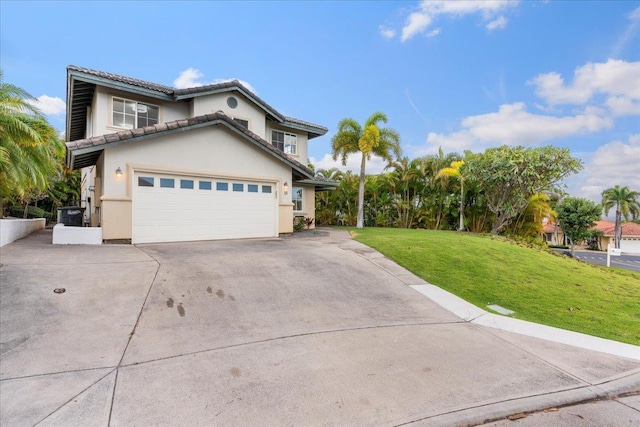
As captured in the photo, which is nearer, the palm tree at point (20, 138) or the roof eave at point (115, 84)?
the palm tree at point (20, 138)

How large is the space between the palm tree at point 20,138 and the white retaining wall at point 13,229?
1.44m

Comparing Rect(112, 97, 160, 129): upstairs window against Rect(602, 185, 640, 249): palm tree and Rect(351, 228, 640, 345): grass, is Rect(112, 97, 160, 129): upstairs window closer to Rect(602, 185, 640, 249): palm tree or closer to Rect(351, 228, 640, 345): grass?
Rect(351, 228, 640, 345): grass

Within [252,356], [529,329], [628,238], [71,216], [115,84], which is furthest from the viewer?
[628,238]

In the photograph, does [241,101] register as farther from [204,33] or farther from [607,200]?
[607,200]

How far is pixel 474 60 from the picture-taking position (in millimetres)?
18062

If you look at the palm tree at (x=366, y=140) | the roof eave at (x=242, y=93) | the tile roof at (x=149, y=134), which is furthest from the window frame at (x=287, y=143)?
the tile roof at (x=149, y=134)

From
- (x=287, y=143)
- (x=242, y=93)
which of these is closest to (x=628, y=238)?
(x=287, y=143)

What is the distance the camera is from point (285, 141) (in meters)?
18.5

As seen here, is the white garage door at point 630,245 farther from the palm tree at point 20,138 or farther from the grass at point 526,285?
the palm tree at point 20,138

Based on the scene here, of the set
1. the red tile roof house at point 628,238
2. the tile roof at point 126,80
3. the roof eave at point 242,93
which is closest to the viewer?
the tile roof at point 126,80

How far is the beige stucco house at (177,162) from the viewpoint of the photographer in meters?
10.3

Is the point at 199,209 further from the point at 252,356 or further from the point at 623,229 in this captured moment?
the point at 623,229

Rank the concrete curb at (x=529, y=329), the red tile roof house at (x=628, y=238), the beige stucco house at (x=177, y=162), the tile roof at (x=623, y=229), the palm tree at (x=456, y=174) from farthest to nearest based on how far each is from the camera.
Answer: the tile roof at (x=623, y=229), the red tile roof house at (x=628, y=238), the palm tree at (x=456, y=174), the beige stucco house at (x=177, y=162), the concrete curb at (x=529, y=329)

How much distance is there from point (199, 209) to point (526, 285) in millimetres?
10806
